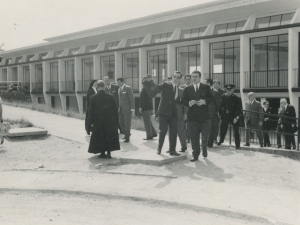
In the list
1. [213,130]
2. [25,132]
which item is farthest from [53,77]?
[213,130]

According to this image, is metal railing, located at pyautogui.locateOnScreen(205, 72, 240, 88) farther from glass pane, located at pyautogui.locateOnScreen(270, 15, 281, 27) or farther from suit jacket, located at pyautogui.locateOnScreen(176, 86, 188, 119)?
suit jacket, located at pyautogui.locateOnScreen(176, 86, 188, 119)

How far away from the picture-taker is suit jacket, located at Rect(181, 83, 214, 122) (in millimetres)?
8703

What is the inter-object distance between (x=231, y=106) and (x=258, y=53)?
1575 cm

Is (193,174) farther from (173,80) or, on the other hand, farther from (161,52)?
(161,52)

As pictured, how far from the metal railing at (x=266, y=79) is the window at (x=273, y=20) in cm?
273

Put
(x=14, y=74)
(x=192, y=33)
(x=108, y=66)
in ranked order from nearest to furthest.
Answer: (x=192, y=33) → (x=108, y=66) → (x=14, y=74)

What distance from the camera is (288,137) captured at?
41.4 feet

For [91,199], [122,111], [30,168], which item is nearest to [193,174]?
[91,199]

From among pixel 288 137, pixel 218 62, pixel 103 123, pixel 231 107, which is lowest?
pixel 288 137

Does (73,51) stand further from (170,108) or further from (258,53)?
(170,108)

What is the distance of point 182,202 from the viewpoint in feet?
19.3

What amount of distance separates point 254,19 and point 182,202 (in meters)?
19.2

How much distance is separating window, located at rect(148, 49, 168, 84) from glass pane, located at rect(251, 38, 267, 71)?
23.5 ft

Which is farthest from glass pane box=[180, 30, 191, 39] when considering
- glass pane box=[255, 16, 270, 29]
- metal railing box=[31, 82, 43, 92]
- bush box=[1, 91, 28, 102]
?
metal railing box=[31, 82, 43, 92]
